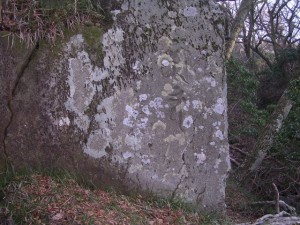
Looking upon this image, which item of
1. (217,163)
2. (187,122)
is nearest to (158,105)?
(187,122)

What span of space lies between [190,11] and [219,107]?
908mm

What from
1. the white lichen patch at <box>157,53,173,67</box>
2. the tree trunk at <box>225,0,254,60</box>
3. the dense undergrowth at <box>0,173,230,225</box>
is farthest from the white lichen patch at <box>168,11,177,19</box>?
the tree trunk at <box>225,0,254,60</box>

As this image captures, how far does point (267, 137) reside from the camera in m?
7.65

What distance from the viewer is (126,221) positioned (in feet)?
10.7

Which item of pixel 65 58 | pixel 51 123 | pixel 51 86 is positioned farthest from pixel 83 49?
pixel 51 123

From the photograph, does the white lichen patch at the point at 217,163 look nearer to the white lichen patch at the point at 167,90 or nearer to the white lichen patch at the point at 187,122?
the white lichen patch at the point at 187,122

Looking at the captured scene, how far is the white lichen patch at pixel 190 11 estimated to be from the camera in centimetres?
413

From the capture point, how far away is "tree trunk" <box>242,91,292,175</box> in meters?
7.52

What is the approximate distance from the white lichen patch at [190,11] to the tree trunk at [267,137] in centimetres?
397

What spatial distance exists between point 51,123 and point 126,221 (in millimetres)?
1050

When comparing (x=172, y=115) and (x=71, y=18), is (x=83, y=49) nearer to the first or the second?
(x=71, y=18)

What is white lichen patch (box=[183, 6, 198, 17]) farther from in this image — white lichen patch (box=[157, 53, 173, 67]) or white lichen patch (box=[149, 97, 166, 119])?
white lichen patch (box=[149, 97, 166, 119])

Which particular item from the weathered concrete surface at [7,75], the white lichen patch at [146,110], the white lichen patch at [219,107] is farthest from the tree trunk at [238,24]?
the weathered concrete surface at [7,75]

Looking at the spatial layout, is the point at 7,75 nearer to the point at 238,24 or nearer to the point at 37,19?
the point at 37,19
